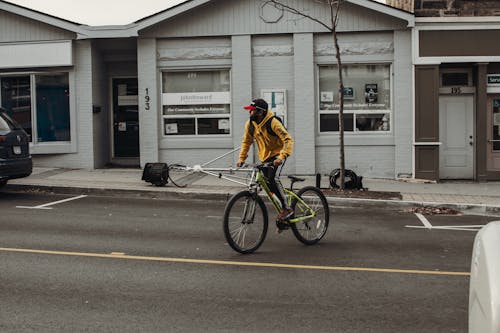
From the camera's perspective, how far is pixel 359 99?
17.3 meters

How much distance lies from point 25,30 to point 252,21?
20.6 ft

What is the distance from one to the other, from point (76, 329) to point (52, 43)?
14.2 meters

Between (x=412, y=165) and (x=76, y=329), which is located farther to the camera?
(x=412, y=165)

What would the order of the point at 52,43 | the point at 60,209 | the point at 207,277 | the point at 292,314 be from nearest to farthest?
1. the point at 292,314
2. the point at 207,277
3. the point at 60,209
4. the point at 52,43

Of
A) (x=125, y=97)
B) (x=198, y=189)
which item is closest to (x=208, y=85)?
(x=125, y=97)

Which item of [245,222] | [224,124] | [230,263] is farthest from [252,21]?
[230,263]

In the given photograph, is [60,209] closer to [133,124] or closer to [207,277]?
[207,277]

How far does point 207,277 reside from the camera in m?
6.89

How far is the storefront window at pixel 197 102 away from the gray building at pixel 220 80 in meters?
0.03

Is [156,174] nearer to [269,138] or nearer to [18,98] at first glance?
[18,98]

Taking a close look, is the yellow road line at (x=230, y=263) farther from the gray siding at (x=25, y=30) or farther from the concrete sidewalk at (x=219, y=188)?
the gray siding at (x=25, y=30)

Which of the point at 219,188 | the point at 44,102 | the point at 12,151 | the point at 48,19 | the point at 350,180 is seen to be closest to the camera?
the point at 12,151

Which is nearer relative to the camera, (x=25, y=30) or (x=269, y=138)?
(x=269, y=138)

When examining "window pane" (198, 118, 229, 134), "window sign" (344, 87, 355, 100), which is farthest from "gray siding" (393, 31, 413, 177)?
"window pane" (198, 118, 229, 134)
